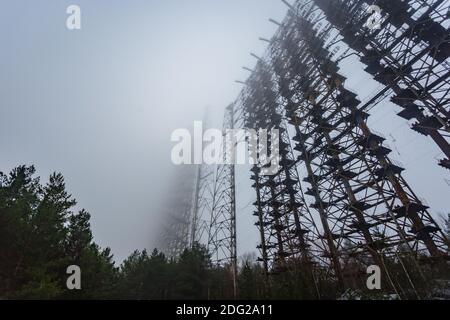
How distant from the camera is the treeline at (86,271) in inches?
582

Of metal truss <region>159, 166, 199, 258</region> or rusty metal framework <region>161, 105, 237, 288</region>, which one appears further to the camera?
metal truss <region>159, 166, 199, 258</region>

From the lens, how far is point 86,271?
20.2 metres

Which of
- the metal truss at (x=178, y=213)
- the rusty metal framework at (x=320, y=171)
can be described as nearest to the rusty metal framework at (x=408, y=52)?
the rusty metal framework at (x=320, y=171)

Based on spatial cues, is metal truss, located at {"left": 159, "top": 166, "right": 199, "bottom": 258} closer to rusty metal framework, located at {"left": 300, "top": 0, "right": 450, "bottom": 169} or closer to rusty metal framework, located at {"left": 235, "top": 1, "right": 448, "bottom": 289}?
rusty metal framework, located at {"left": 235, "top": 1, "right": 448, "bottom": 289}

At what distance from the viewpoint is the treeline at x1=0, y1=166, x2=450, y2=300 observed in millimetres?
14789

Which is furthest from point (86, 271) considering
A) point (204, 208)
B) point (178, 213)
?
point (178, 213)

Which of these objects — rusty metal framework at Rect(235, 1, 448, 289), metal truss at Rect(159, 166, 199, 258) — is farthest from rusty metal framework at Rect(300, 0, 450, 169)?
metal truss at Rect(159, 166, 199, 258)

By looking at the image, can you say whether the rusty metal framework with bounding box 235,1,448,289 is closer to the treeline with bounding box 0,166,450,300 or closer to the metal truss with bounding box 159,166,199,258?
the treeline with bounding box 0,166,450,300

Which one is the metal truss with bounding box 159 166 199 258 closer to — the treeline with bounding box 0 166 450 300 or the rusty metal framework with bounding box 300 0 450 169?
the treeline with bounding box 0 166 450 300

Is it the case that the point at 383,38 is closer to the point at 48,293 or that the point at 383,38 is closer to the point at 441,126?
the point at 441,126

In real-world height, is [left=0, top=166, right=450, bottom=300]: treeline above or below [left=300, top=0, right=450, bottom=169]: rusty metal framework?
below

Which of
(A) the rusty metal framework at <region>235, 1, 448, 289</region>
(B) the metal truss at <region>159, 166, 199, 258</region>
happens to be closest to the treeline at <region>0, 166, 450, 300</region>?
(A) the rusty metal framework at <region>235, 1, 448, 289</region>

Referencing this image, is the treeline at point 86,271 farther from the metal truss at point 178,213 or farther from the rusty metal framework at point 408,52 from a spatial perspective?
the metal truss at point 178,213

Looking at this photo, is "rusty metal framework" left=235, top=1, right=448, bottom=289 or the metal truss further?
the metal truss
